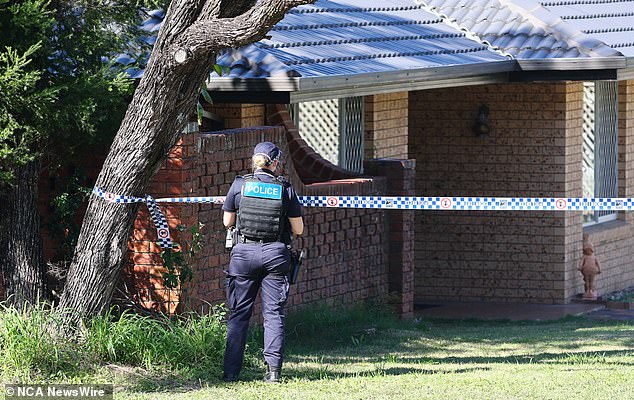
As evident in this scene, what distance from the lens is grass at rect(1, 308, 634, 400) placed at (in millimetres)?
8289

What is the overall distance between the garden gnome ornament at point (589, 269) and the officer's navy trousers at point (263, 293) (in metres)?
7.49

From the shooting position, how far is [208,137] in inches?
401

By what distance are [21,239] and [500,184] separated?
300 inches

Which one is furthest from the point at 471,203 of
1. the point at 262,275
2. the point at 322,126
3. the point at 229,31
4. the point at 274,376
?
the point at 322,126

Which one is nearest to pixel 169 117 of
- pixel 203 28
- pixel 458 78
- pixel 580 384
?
pixel 203 28

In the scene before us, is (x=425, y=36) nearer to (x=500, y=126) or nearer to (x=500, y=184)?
(x=500, y=126)

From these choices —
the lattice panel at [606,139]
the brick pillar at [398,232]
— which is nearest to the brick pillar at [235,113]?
the brick pillar at [398,232]

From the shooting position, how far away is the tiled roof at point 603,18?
584 inches

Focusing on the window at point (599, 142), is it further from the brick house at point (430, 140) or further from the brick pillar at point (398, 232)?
the brick pillar at point (398, 232)

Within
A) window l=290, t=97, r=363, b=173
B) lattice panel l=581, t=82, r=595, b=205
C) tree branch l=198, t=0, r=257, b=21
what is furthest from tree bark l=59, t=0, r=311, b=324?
lattice panel l=581, t=82, r=595, b=205

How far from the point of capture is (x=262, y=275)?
8.61 m

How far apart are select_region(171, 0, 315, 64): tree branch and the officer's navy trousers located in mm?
1336

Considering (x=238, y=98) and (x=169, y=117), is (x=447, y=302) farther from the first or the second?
(x=169, y=117)

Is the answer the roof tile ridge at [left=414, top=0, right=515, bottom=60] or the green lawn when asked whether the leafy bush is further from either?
the roof tile ridge at [left=414, top=0, right=515, bottom=60]
